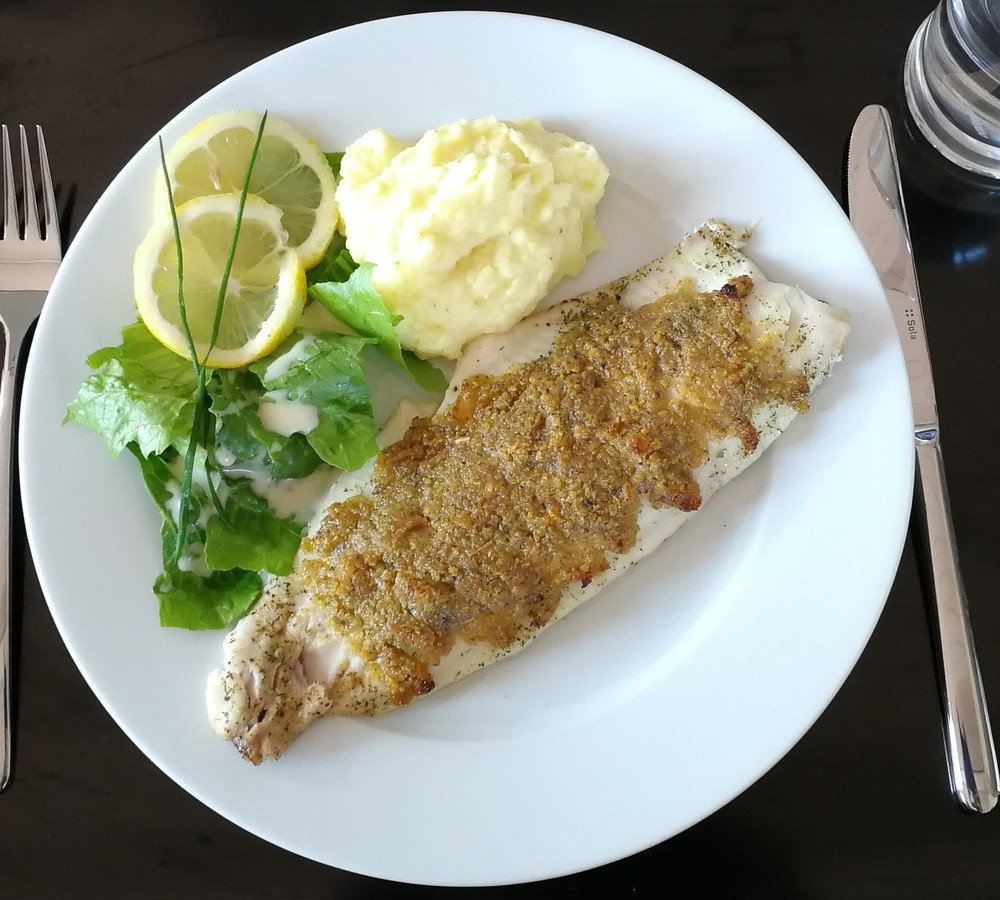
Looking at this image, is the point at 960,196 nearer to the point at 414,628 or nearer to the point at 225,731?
the point at 414,628

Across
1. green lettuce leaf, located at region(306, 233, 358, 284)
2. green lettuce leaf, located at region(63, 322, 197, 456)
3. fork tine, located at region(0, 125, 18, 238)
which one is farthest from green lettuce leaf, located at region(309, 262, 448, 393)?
fork tine, located at region(0, 125, 18, 238)

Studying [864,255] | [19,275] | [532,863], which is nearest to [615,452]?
[864,255]

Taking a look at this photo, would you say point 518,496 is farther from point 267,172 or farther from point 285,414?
point 267,172

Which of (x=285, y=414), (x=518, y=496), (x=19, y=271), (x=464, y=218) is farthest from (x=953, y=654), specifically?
(x=19, y=271)

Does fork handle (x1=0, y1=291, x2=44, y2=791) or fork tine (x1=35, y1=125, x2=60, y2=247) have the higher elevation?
fork tine (x1=35, y1=125, x2=60, y2=247)

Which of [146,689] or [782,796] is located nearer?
[146,689]

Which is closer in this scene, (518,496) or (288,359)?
(518,496)

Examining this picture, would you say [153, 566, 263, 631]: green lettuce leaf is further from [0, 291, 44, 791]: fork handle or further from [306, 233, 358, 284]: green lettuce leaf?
[306, 233, 358, 284]: green lettuce leaf
